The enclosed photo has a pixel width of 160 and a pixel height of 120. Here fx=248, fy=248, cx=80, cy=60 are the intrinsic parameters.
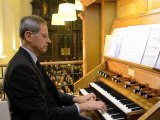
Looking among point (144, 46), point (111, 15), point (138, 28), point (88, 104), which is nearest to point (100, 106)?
point (88, 104)

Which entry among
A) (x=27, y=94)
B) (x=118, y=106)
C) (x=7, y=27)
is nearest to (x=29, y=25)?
(x=27, y=94)

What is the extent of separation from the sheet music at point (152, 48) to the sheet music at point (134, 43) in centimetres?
7

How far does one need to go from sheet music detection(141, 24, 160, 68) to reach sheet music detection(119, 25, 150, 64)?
7 centimetres

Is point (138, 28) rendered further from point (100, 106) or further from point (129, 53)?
point (100, 106)

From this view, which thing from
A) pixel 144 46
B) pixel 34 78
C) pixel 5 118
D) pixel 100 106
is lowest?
pixel 5 118

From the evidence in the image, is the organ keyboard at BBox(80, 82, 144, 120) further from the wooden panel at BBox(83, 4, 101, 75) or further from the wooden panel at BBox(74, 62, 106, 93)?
the wooden panel at BBox(83, 4, 101, 75)

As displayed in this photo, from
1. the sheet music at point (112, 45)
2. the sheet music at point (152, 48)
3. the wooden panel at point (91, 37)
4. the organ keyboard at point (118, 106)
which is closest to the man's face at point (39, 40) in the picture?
the organ keyboard at point (118, 106)

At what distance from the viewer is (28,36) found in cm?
179

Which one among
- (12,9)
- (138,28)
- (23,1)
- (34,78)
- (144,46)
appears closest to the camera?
(34,78)

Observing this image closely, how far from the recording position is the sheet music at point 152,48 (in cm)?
196

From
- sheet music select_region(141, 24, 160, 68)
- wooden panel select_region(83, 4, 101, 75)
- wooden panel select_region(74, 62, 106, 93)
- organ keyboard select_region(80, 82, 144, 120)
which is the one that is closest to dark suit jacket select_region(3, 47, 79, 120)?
organ keyboard select_region(80, 82, 144, 120)

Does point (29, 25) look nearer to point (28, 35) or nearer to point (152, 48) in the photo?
point (28, 35)

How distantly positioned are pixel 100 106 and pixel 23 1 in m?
8.13

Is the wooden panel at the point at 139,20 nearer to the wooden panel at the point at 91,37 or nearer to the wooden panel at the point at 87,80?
the wooden panel at the point at 91,37
